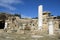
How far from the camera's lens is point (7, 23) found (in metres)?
26.2

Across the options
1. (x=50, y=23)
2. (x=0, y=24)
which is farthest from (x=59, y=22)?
(x=0, y=24)

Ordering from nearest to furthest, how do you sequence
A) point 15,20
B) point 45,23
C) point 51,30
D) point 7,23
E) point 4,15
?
1. point 51,30
2. point 45,23
3. point 7,23
4. point 15,20
5. point 4,15

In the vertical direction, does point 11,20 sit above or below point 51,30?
above

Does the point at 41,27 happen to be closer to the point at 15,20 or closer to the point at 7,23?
the point at 7,23

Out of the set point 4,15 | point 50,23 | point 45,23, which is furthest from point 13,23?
point 50,23

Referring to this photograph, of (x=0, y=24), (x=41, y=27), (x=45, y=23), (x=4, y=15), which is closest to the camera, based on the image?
(x=41, y=27)

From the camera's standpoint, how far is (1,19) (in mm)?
33031

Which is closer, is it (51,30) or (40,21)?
(51,30)

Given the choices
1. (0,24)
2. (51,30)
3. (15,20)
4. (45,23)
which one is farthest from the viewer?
(0,24)

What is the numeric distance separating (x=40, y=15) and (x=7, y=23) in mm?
9780

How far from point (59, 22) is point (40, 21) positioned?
1023 centimetres

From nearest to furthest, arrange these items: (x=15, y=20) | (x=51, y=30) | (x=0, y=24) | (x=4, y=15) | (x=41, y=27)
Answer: (x=51, y=30), (x=41, y=27), (x=15, y=20), (x=4, y=15), (x=0, y=24)

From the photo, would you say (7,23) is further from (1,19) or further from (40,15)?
(40,15)

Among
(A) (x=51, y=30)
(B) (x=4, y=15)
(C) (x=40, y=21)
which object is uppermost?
(B) (x=4, y=15)
